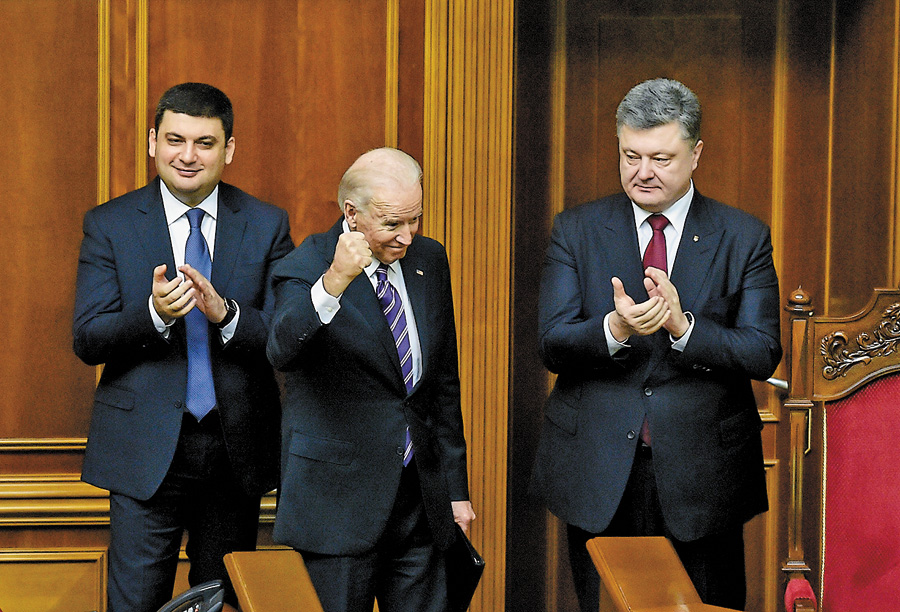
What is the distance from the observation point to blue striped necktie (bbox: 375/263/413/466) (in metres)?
2.42

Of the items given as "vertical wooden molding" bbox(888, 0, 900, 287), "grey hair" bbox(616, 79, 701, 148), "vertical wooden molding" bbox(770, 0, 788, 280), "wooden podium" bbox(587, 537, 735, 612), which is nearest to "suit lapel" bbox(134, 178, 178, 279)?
"grey hair" bbox(616, 79, 701, 148)

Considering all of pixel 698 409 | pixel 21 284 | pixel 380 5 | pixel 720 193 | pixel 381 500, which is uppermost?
pixel 380 5

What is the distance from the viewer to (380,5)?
3.36 m

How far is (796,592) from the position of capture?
8.17ft

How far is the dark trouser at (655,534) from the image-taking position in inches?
101

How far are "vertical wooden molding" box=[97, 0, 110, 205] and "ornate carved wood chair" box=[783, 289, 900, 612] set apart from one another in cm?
196

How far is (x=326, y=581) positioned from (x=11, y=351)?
1455mm

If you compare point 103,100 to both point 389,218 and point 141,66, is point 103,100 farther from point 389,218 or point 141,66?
point 389,218

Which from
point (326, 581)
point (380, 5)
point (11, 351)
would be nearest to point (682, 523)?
point (326, 581)

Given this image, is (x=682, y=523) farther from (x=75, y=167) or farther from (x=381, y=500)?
(x=75, y=167)

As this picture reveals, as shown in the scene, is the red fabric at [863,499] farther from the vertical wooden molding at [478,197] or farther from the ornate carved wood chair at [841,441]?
the vertical wooden molding at [478,197]

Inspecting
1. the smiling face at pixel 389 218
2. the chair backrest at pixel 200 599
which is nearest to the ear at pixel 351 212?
the smiling face at pixel 389 218

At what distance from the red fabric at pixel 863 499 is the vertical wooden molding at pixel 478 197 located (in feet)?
3.51

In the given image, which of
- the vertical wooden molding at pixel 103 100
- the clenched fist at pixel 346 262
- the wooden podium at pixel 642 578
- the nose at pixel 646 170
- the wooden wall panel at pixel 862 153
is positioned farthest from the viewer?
the wooden wall panel at pixel 862 153
